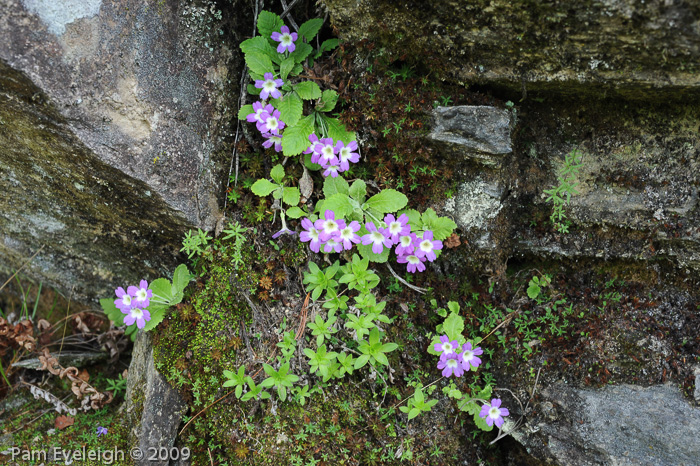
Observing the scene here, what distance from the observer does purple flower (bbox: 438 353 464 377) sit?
382 centimetres

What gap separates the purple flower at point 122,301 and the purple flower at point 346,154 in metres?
2.05

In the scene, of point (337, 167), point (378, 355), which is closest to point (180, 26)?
point (337, 167)

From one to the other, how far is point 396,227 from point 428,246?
29 centimetres

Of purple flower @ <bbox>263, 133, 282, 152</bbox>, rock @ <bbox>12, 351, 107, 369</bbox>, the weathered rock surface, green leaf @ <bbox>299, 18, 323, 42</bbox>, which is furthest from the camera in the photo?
rock @ <bbox>12, 351, 107, 369</bbox>

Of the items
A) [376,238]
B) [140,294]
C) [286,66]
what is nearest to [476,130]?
[376,238]

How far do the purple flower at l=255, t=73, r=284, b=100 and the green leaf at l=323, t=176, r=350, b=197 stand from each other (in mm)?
796

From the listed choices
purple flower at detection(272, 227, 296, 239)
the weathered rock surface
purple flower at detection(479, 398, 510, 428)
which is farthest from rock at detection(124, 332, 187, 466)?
the weathered rock surface

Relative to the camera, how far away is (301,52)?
3979 mm

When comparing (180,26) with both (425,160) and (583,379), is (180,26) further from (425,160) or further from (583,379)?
(583,379)

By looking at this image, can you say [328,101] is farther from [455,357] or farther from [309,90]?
[455,357]

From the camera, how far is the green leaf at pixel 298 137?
154 inches

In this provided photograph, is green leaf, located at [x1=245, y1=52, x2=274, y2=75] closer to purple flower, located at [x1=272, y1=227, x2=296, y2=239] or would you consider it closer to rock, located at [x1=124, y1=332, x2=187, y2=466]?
purple flower, located at [x1=272, y1=227, x2=296, y2=239]

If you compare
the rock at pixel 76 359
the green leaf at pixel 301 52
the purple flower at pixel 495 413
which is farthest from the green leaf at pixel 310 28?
the rock at pixel 76 359

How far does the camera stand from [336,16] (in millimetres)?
3617
